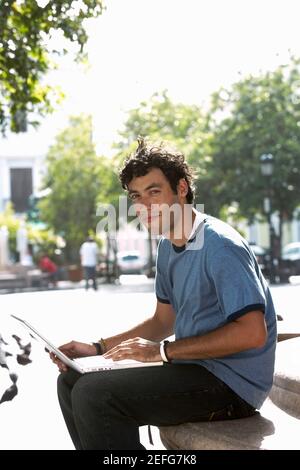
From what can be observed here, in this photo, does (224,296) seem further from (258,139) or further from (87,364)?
(258,139)

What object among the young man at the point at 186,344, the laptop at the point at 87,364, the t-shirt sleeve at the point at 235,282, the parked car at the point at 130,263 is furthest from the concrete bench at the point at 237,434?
the parked car at the point at 130,263

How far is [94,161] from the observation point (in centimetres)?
3944

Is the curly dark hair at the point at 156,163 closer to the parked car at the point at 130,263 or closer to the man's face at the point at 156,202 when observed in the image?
the man's face at the point at 156,202

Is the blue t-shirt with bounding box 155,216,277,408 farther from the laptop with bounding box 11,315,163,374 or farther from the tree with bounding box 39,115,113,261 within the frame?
the tree with bounding box 39,115,113,261

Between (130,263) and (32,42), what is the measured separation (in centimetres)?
3439

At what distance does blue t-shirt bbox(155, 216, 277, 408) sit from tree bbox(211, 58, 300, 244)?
28310 millimetres

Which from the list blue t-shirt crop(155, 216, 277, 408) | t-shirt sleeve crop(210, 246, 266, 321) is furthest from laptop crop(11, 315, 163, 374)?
t-shirt sleeve crop(210, 246, 266, 321)

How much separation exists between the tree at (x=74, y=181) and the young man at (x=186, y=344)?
117 ft

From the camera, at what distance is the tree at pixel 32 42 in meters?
6.64

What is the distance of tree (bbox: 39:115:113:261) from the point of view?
39.5m

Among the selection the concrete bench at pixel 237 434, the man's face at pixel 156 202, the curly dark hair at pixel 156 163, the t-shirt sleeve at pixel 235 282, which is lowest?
the concrete bench at pixel 237 434

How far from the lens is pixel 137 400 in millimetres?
2934
